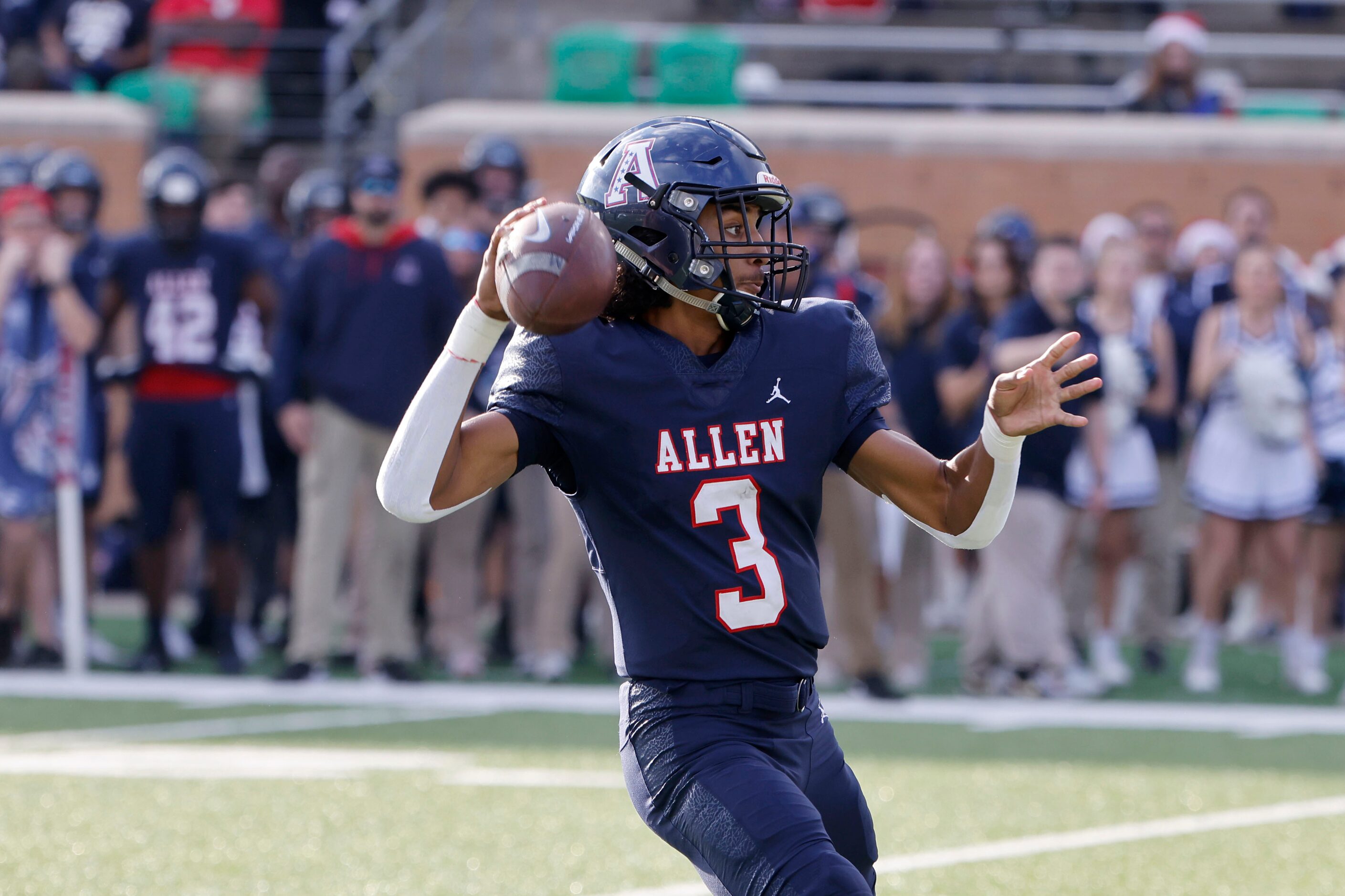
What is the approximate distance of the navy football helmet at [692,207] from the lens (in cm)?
292

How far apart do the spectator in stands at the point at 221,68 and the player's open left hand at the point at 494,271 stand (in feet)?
32.9

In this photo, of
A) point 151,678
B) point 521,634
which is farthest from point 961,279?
point 151,678

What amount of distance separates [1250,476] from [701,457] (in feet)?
18.1

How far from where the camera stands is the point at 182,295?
25.2 feet

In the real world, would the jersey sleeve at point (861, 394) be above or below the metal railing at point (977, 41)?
below

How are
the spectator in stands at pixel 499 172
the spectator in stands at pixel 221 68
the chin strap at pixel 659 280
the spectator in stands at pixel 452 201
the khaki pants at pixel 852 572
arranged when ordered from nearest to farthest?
the chin strap at pixel 659 280 < the khaki pants at pixel 852 572 < the spectator in stands at pixel 452 201 < the spectator in stands at pixel 499 172 < the spectator in stands at pixel 221 68

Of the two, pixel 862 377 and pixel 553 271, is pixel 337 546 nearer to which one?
pixel 862 377

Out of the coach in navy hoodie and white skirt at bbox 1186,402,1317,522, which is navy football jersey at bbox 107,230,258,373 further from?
white skirt at bbox 1186,402,1317,522

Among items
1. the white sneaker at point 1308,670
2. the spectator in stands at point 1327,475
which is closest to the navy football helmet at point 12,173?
the spectator in stands at point 1327,475

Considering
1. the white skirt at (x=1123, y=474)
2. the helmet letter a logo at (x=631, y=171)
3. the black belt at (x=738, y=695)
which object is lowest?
the white skirt at (x=1123, y=474)

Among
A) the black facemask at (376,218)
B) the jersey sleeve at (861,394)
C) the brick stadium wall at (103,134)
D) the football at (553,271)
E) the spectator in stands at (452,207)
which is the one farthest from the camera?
the brick stadium wall at (103,134)

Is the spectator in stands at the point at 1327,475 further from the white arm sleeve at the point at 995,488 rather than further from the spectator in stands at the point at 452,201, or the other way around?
the white arm sleeve at the point at 995,488

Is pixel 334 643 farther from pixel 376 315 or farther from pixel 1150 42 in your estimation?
pixel 1150 42

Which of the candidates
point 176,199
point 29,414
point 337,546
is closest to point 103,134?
point 29,414
